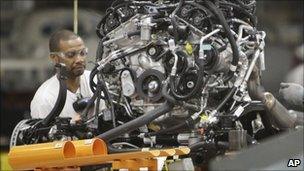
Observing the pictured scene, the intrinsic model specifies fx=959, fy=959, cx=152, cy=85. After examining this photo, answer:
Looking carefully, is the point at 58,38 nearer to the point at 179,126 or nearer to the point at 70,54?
the point at 70,54

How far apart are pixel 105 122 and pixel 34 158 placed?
2.58ft

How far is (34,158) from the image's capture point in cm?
714

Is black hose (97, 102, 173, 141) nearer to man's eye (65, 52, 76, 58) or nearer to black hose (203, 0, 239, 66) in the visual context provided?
black hose (203, 0, 239, 66)

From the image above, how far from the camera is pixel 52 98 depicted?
8.44 meters

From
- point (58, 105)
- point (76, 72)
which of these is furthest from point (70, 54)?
point (58, 105)

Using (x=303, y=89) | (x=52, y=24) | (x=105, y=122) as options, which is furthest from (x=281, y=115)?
(x=52, y=24)

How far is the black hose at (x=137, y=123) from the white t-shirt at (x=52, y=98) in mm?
989

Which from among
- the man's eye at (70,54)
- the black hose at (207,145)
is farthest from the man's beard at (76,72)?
the black hose at (207,145)

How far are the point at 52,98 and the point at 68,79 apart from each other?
22cm

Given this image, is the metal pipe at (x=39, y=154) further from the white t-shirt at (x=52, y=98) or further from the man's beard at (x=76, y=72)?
the man's beard at (x=76, y=72)

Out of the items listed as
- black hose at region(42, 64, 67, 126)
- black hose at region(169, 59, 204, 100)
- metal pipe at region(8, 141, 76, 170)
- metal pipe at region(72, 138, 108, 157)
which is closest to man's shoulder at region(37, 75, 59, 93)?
black hose at region(42, 64, 67, 126)

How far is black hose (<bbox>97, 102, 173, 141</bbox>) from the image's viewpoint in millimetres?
7160

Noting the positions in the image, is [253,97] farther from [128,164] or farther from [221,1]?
[128,164]

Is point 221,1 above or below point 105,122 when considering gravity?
above
